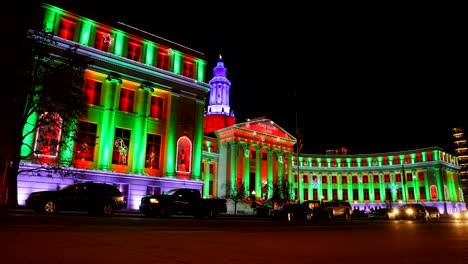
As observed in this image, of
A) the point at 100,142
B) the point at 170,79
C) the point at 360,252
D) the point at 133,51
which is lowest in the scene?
the point at 360,252

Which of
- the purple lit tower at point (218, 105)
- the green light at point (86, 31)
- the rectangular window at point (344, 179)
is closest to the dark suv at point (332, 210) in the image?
the green light at point (86, 31)

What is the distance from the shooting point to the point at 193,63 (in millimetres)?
40625

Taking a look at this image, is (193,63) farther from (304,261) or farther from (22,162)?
(304,261)

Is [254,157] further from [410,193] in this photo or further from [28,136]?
[410,193]

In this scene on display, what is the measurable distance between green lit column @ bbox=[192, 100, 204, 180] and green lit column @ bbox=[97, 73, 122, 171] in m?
9.37

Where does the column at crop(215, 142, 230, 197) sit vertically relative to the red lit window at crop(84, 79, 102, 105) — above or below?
below

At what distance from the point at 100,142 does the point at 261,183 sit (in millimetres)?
38121

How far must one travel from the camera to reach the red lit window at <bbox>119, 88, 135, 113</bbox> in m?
34.9

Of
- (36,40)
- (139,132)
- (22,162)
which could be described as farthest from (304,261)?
(139,132)

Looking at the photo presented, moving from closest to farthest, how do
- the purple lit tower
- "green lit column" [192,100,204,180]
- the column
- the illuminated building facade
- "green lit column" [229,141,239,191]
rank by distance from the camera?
the illuminated building facade < "green lit column" [192,100,204,180] < "green lit column" [229,141,239,191] < the column < the purple lit tower

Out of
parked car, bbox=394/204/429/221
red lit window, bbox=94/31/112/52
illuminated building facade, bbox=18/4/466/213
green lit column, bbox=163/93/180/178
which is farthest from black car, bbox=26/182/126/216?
parked car, bbox=394/204/429/221

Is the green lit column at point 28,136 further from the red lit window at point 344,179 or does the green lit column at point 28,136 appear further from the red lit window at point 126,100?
the red lit window at point 344,179

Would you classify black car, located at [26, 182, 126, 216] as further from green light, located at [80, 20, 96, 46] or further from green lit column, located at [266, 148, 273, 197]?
green lit column, located at [266, 148, 273, 197]

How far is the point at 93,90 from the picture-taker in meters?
33.2
